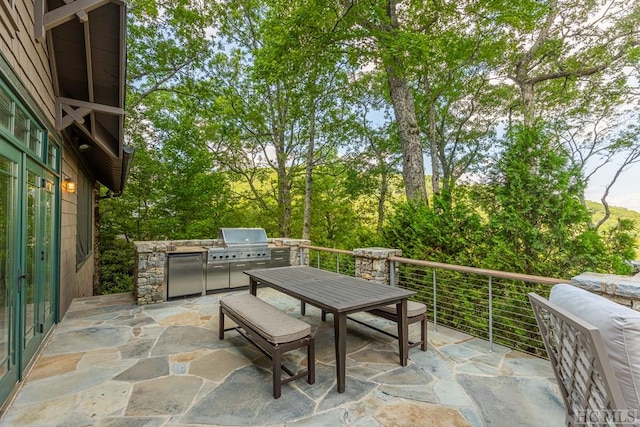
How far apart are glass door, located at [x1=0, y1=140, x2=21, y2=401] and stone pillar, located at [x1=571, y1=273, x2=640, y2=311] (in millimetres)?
4424

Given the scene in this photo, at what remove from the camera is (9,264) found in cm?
230

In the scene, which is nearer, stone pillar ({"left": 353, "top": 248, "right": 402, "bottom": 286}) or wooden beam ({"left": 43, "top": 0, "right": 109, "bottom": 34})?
wooden beam ({"left": 43, "top": 0, "right": 109, "bottom": 34})

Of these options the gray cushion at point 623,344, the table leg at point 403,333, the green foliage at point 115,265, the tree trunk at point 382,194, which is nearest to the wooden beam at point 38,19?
the table leg at point 403,333

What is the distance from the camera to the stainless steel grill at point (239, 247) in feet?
19.0

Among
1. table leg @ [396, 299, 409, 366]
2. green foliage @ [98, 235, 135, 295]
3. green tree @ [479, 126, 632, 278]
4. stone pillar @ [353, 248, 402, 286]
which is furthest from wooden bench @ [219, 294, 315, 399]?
green foliage @ [98, 235, 135, 295]

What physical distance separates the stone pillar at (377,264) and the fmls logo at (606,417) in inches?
122

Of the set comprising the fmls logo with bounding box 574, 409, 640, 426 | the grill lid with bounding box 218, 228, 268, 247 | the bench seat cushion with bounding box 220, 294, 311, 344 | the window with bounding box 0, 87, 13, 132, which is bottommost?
the bench seat cushion with bounding box 220, 294, 311, 344

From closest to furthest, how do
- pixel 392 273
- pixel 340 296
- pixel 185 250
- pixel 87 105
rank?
1. pixel 340 296
2. pixel 87 105
3. pixel 392 273
4. pixel 185 250

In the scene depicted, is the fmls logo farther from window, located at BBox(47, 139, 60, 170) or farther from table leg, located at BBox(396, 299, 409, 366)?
window, located at BBox(47, 139, 60, 170)

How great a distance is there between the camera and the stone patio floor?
212cm

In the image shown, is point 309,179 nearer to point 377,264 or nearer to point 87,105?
point 377,264

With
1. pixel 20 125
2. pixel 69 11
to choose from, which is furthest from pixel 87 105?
pixel 20 125

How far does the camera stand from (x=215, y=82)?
10.6m

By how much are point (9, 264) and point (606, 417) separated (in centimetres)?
366
